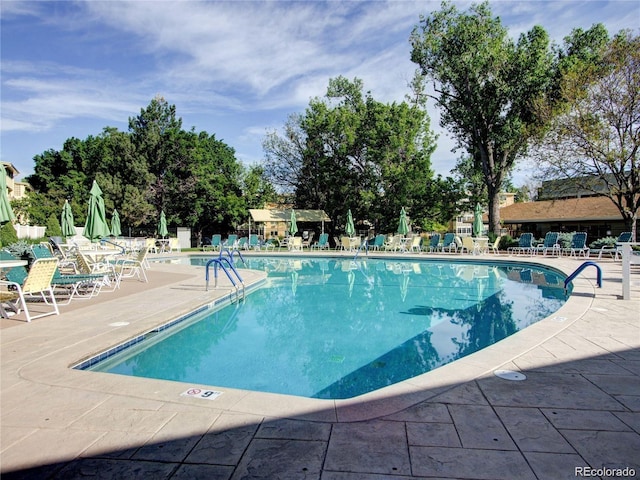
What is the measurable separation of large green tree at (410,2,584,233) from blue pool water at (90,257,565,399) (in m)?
13.6

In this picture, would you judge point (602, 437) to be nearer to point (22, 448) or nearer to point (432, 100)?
point (22, 448)

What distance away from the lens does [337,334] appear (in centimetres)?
614

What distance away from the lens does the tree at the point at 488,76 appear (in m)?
20.8

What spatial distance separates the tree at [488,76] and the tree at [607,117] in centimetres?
211

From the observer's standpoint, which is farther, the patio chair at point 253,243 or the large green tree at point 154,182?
the large green tree at point 154,182

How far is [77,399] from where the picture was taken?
289 cm

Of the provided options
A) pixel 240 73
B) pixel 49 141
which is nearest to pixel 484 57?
pixel 240 73

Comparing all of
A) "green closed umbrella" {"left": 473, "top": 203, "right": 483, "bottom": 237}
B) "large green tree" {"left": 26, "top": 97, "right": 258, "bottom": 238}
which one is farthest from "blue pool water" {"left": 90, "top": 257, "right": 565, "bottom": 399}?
"large green tree" {"left": 26, "top": 97, "right": 258, "bottom": 238}

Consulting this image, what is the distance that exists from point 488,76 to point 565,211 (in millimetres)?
11559

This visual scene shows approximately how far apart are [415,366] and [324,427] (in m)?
2.62

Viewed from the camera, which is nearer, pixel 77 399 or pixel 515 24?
pixel 77 399

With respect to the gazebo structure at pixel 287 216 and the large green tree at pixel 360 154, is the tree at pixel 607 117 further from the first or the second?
the gazebo structure at pixel 287 216

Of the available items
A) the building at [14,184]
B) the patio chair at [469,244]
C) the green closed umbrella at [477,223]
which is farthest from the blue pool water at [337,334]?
the building at [14,184]

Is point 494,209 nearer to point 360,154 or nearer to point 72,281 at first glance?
point 360,154
